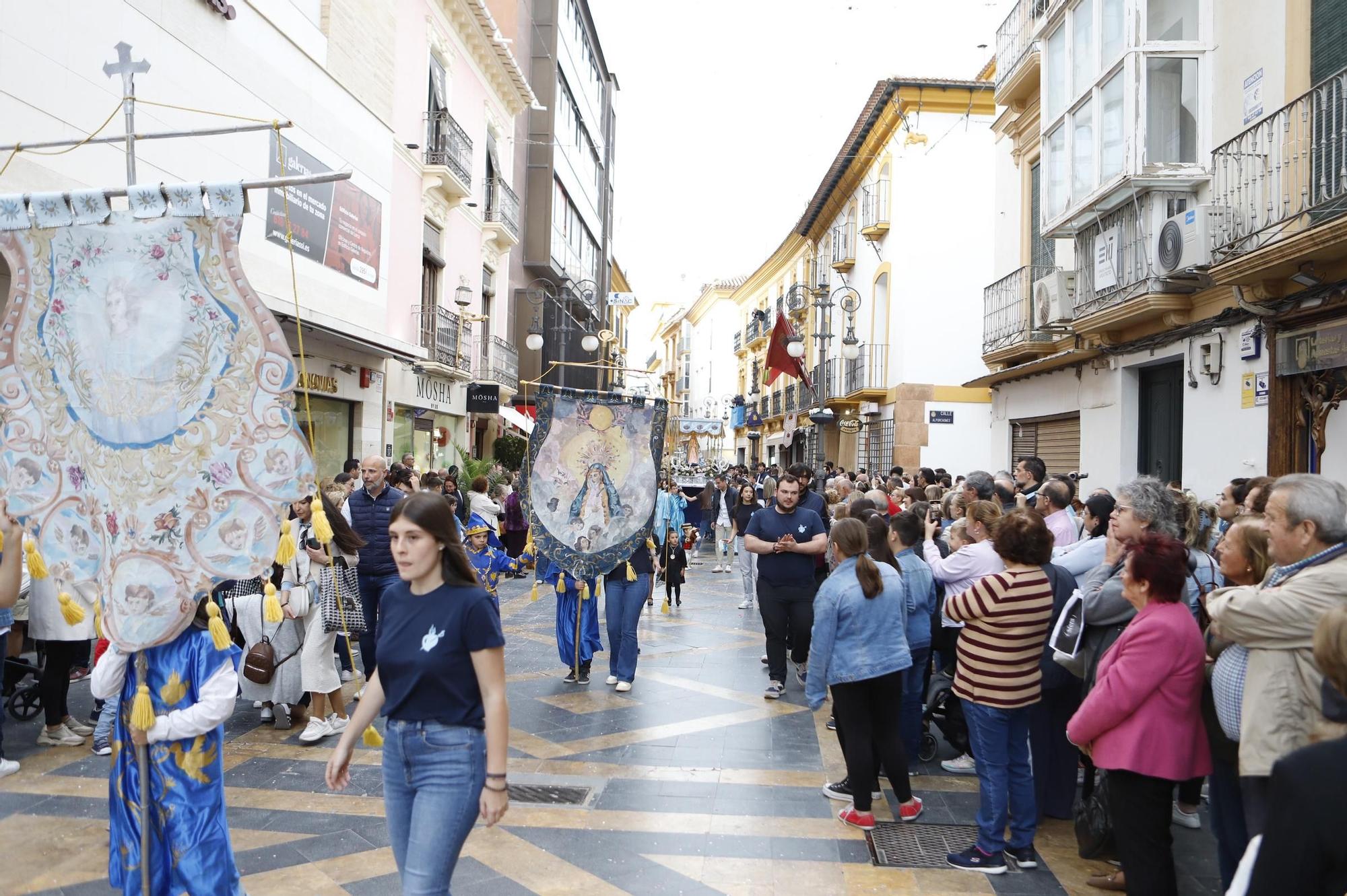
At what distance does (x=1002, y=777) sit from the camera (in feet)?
15.3

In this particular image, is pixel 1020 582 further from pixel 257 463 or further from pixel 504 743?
pixel 257 463

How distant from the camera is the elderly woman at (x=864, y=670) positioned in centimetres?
515

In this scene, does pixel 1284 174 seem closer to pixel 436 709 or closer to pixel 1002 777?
pixel 1002 777

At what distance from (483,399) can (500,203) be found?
5787 millimetres

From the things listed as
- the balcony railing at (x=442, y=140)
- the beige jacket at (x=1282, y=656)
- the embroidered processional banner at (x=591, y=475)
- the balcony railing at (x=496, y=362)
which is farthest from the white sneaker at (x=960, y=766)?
the balcony railing at (x=496, y=362)

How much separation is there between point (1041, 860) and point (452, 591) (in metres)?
3.38

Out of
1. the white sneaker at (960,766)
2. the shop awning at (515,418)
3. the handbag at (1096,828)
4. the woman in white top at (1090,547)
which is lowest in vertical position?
the white sneaker at (960,766)

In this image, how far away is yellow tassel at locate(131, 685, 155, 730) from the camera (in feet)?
11.7

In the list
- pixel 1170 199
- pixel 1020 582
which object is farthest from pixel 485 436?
pixel 1020 582

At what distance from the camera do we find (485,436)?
28.7 m

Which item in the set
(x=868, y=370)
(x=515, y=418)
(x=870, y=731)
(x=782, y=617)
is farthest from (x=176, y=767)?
(x=868, y=370)

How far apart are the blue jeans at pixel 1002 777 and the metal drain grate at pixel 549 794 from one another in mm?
2169

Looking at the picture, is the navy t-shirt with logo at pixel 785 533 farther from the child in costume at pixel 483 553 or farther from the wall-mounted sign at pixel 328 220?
the wall-mounted sign at pixel 328 220

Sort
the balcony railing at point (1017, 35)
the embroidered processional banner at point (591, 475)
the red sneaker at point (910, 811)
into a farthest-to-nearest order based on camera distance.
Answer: the balcony railing at point (1017, 35)
the embroidered processional banner at point (591, 475)
the red sneaker at point (910, 811)
